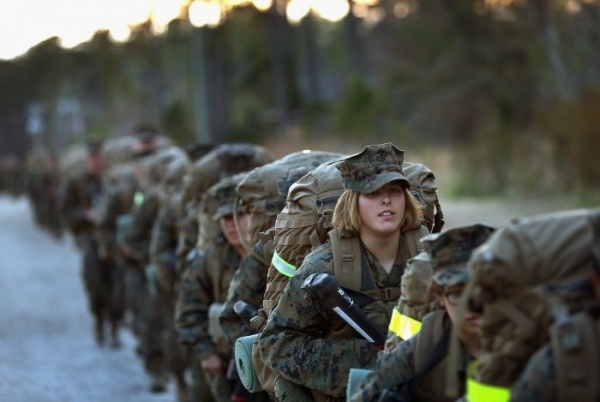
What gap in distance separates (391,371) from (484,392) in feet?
2.29

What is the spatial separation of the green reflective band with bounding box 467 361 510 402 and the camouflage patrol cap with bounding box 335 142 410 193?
5.58 ft

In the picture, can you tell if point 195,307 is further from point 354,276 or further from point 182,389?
point 354,276

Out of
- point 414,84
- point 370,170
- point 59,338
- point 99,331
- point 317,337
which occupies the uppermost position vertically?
point 414,84

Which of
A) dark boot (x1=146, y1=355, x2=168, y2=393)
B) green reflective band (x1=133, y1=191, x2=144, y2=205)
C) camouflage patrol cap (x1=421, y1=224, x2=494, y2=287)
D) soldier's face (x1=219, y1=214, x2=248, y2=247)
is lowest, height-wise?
dark boot (x1=146, y1=355, x2=168, y2=393)

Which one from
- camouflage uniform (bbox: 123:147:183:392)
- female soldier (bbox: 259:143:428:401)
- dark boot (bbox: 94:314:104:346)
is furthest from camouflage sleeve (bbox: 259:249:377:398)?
dark boot (bbox: 94:314:104:346)

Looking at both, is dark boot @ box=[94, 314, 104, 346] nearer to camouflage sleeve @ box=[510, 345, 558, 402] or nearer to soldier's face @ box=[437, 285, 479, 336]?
soldier's face @ box=[437, 285, 479, 336]

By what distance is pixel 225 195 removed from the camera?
9695 millimetres

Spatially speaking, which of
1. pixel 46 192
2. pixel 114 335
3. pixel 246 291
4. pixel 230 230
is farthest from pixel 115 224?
pixel 46 192

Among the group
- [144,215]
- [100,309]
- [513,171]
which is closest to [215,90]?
[513,171]

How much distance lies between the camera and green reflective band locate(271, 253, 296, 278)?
721 centimetres

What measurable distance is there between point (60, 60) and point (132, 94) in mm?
12412

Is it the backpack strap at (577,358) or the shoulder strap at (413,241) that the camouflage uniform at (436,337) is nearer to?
the backpack strap at (577,358)

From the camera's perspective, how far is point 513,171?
1127 inches

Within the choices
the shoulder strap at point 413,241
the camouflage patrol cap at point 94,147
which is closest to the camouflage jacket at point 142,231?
the camouflage patrol cap at point 94,147
